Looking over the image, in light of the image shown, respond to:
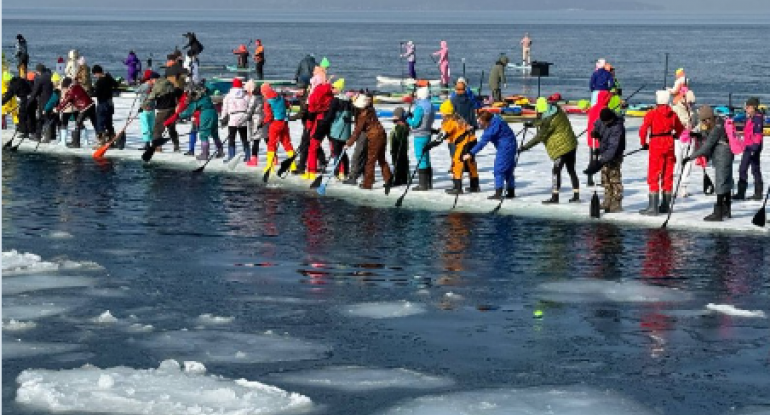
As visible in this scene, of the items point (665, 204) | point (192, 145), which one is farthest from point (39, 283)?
point (192, 145)

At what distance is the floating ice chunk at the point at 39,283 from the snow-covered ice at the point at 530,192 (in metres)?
7.17

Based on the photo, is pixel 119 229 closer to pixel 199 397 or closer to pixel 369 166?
pixel 369 166

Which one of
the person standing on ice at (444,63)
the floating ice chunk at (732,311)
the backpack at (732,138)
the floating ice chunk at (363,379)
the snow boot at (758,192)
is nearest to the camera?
the floating ice chunk at (363,379)

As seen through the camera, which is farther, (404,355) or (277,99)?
(277,99)

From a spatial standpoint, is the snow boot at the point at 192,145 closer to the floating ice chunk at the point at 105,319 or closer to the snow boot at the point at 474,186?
the snow boot at the point at 474,186

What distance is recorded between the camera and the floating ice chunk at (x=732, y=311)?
15.3 metres

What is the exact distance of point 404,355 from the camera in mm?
13398

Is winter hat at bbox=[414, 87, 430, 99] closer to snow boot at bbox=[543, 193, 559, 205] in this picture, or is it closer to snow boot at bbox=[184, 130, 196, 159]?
snow boot at bbox=[543, 193, 559, 205]

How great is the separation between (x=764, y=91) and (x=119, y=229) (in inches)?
1603

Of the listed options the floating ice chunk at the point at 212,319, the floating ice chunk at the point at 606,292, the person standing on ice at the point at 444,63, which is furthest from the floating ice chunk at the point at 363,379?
the person standing on ice at the point at 444,63

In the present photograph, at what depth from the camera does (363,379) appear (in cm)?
1252

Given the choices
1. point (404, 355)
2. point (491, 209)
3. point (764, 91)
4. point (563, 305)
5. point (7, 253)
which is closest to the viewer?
point (404, 355)

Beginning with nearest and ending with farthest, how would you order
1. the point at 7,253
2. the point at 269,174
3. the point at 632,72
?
1. the point at 7,253
2. the point at 269,174
3. the point at 632,72

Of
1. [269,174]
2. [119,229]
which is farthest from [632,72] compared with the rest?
[119,229]
